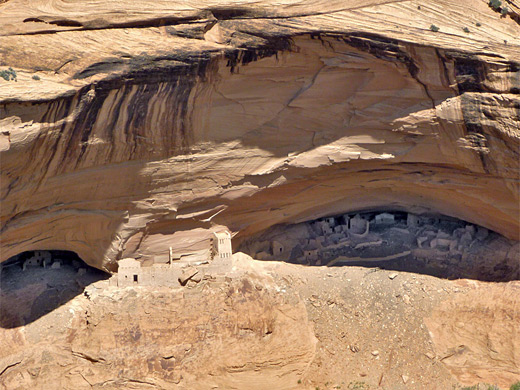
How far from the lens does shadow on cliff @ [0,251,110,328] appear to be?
67.2ft

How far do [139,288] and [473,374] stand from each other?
31.3 feet

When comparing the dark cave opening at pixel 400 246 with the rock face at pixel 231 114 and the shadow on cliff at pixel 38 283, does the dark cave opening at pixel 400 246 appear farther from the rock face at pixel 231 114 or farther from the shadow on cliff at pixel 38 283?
the shadow on cliff at pixel 38 283

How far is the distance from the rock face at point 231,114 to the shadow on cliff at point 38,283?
1.03 metres

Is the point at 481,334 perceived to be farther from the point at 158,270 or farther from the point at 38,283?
the point at 38,283

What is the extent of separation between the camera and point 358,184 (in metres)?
23.0

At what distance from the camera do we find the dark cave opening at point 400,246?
23.3 meters

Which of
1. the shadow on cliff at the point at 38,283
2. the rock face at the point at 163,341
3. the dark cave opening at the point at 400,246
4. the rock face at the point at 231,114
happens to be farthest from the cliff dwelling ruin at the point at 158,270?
the dark cave opening at the point at 400,246

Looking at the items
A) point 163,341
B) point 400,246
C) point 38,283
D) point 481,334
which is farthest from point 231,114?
point 481,334

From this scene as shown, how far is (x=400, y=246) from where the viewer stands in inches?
949

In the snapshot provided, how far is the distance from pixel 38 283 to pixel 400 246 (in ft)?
37.4

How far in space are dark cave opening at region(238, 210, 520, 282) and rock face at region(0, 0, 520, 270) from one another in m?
1.05

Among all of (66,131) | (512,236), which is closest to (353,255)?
(512,236)

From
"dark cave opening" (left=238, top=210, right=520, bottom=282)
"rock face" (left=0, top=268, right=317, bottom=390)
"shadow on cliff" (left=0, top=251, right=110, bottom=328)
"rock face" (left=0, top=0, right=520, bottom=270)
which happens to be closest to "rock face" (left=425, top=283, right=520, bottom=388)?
"dark cave opening" (left=238, top=210, right=520, bottom=282)

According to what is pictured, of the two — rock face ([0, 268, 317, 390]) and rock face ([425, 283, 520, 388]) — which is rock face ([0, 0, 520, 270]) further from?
rock face ([425, 283, 520, 388])
